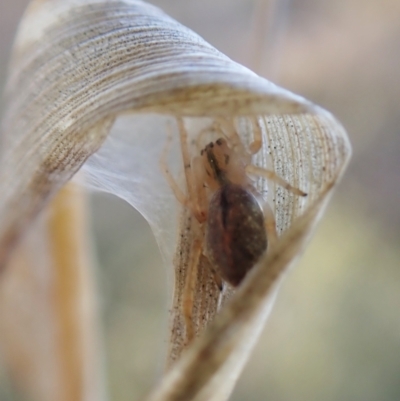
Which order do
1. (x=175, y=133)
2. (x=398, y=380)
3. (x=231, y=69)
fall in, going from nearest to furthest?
(x=231, y=69)
(x=175, y=133)
(x=398, y=380)

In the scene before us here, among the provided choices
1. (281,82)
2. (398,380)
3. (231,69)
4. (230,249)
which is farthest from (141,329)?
(231,69)

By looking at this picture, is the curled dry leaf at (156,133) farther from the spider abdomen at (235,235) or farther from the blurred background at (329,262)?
the blurred background at (329,262)

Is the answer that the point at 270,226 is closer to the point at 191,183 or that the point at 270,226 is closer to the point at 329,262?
the point at 191,183

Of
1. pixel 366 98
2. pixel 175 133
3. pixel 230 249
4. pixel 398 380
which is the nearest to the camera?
pixel 230 249

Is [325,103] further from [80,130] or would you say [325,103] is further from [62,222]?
[80,130]

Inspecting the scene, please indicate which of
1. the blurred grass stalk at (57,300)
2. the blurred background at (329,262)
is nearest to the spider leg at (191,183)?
the blurred grass stalk at (57,300)

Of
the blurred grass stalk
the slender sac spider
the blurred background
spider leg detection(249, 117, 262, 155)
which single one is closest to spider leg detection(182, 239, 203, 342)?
the slender sac spider
